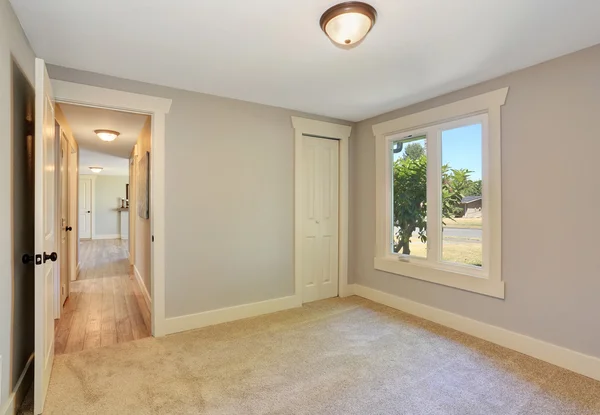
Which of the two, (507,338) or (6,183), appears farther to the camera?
(507,338)

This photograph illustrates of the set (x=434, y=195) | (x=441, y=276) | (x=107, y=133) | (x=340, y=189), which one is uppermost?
(x=107, y=133)

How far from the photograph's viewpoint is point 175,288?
3084 mm

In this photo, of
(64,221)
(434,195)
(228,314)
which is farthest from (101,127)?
(434,195)

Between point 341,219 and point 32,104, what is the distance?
3223 millimetres

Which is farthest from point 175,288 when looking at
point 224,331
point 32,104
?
point 32,104

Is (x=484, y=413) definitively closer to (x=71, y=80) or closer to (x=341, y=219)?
(x=341, y=219)

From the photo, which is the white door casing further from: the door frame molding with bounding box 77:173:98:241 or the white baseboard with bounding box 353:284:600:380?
the door frame molding with bounding box 77:173:98:241

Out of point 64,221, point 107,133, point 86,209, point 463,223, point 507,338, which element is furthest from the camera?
point 86,209

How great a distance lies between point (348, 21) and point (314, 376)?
2256 mm

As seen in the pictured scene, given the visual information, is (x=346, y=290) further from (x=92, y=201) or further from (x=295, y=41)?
(x=92, y=201)

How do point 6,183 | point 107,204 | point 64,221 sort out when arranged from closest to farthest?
point 6,183, point 64,221, point 107,204

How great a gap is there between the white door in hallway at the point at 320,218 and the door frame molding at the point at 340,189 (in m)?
0.06

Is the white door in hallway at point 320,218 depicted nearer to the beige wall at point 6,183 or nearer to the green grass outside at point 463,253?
the green grass outside at point 463,253

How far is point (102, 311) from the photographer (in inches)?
147
